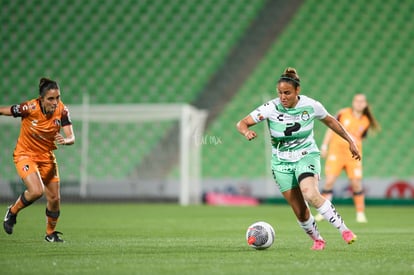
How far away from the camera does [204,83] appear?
20.9 metres

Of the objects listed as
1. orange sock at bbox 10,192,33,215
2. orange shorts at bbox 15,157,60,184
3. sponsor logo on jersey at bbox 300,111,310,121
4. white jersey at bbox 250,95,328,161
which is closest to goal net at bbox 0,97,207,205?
orange shorts at bbox 15,157,60,184

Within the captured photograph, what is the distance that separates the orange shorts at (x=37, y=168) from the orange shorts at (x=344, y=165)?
5787mm

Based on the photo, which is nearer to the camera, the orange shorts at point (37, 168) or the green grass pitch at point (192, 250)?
the green grass pitch at point (192, 250)

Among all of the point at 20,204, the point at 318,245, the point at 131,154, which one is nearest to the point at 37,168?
the point at 20,204

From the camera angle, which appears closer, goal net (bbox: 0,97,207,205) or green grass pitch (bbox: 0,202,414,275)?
green grass pitch (bbox: 0,202,414,275)

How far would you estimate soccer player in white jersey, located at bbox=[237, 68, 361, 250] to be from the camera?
23.3 ft

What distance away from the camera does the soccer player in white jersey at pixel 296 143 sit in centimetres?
710

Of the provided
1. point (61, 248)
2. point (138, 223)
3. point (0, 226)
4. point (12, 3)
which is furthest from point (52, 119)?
point (12, 3)

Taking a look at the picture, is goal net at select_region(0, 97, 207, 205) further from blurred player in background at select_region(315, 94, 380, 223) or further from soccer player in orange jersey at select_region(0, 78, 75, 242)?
soccer player in orange jersey at select_region(0, 78, 75, 242)

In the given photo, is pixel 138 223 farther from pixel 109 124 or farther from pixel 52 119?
pixel 109 124

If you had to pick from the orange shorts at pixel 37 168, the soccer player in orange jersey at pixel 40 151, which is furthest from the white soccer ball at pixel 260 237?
the orange shorts at pixel 37 168

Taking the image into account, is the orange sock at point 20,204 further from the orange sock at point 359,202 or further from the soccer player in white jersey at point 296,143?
the orange sock at point 359,202

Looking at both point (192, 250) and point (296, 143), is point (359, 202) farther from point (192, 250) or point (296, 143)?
point (192, 250)

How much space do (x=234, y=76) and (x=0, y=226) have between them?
1159 cm
